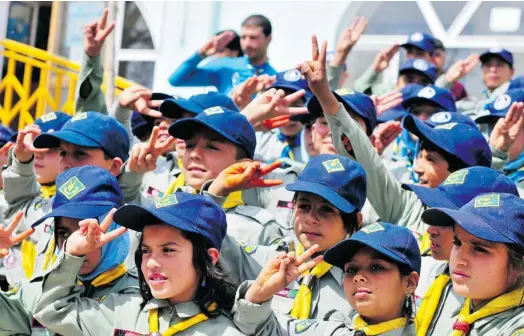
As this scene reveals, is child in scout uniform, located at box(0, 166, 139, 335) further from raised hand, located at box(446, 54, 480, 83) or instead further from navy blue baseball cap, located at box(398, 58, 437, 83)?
raised hand, located at box(446, 54, 480, 83)

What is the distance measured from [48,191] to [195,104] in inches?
35.2

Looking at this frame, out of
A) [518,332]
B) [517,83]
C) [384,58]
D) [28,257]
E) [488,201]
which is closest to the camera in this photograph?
[518,332]

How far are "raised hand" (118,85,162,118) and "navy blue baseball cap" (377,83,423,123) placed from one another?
147 centimetres

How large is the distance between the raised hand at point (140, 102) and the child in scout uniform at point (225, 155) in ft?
2.91

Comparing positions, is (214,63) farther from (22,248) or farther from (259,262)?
(259,262)

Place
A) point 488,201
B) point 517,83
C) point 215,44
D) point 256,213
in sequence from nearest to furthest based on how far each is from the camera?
point 488,201
point 256,213
point 517,83
point 215,44

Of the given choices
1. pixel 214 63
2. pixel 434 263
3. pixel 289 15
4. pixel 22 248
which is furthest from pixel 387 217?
pixel 289 15

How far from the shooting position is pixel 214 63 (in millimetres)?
8305

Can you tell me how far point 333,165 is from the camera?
4965 mm

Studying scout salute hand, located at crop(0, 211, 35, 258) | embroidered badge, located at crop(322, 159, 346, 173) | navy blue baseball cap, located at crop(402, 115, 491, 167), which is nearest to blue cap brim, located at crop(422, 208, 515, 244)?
embroidered badge, located at crop(322, 159, 346, 173)

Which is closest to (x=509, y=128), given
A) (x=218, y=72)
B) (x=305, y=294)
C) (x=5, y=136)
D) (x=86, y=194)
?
(x=305, y=294)

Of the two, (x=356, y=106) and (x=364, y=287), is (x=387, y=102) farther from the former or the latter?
(x=364, y=287)

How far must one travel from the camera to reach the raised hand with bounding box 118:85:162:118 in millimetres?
6416

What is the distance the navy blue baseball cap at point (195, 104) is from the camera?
6.08 metres
